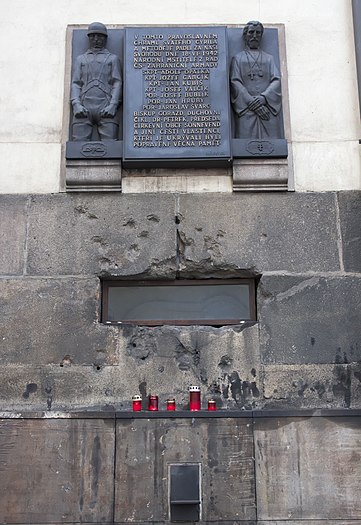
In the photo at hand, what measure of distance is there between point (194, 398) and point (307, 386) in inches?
38.3

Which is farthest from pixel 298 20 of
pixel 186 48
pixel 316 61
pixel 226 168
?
pixel 226 168

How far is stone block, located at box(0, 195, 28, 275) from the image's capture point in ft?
21.1

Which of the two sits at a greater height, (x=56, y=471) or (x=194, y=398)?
(x=194, y=398)

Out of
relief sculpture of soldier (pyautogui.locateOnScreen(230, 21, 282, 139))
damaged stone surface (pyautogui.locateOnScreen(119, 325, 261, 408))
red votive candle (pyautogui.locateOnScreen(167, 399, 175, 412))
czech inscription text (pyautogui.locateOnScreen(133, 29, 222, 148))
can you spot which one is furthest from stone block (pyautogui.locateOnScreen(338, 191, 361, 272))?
red votive candle (pyautogui.locateOnScreen(167, 399, 175, 412))

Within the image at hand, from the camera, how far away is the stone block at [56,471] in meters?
5.54

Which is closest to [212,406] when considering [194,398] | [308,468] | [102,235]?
[194,398]

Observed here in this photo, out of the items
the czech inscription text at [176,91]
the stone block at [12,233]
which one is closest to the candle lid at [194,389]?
the stone block at [12,233]

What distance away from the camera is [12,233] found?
6.51 meters

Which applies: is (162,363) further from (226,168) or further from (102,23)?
(102,23)

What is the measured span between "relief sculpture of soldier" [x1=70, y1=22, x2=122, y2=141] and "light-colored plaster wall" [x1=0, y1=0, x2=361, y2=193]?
0.23 m

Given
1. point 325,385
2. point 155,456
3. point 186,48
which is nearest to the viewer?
point 155,456

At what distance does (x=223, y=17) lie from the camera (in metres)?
7.16

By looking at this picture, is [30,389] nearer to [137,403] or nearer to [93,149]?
[137,403]

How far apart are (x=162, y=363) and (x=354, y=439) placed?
1673mm
